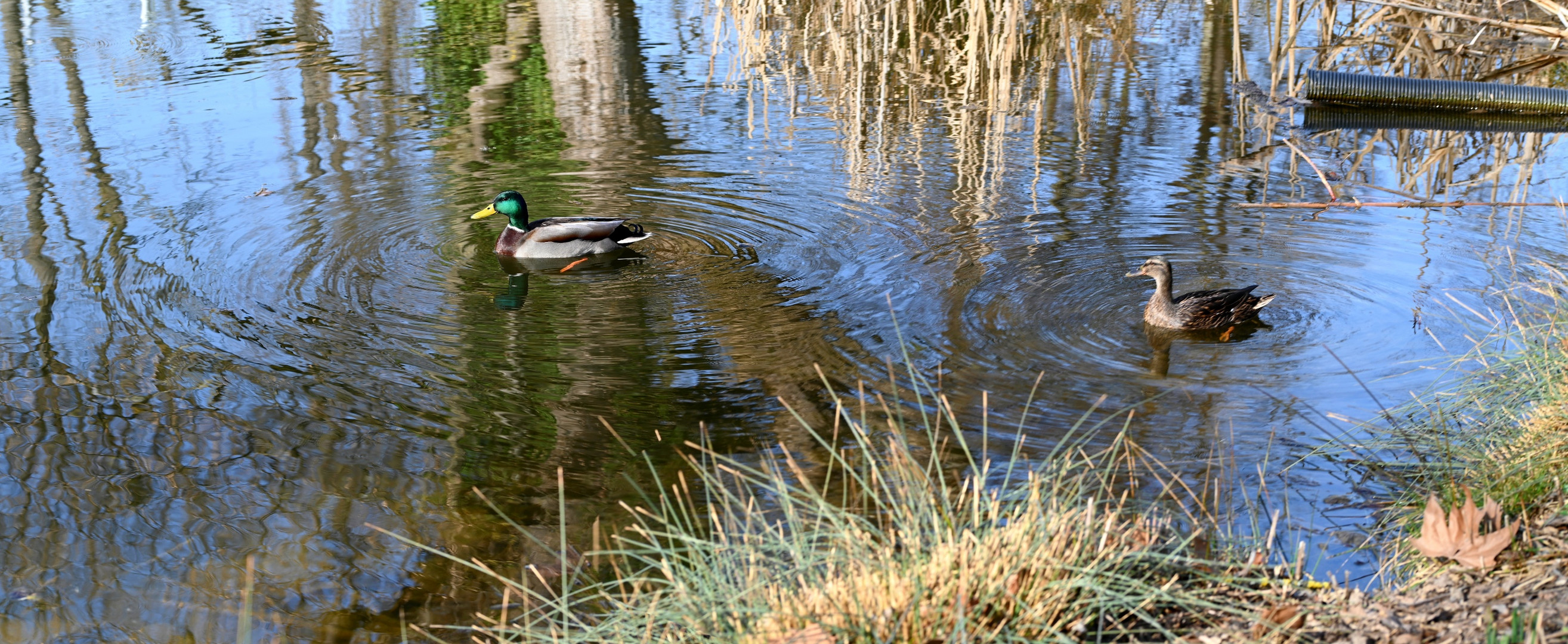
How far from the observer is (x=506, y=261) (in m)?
7.98

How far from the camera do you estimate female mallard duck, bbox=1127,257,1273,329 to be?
6.43 meters

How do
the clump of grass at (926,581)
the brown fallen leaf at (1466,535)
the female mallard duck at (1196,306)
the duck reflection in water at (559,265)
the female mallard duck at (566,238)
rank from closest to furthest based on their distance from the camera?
the clump of grass at (926,581) < the brown fallen leaf at (1466,535) < the female mallard duck at (1196,306) < the duck reflection in water at (559,265) < the female mallard duck at (566,238)

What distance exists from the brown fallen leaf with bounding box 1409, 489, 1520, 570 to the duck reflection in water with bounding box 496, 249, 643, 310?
5.21 meters

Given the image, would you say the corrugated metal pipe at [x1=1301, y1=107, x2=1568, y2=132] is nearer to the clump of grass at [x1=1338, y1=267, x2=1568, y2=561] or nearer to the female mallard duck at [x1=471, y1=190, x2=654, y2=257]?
the clump of grass at [x1=1338, y1=267, x2=1568, y2=561]

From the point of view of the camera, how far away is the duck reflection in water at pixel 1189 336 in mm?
6316

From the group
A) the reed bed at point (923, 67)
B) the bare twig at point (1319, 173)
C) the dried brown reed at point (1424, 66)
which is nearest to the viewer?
the bare twig at point (1319, 173)

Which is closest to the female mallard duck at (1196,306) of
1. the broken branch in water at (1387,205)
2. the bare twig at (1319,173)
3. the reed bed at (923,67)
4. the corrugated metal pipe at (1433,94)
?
the broken branch in water at (1387,205)

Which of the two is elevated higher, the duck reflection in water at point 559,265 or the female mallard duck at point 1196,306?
the duck reflection in water at point 559,265

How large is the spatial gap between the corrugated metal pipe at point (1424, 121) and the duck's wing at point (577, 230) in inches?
248

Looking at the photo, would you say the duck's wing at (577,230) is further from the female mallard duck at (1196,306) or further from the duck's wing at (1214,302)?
the duck's wing at (1214,302)

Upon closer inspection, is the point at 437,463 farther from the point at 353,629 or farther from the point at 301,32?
the point at 301,32

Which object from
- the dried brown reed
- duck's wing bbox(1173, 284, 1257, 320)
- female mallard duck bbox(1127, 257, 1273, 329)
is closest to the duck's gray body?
female mallard duck bbox(1127, 257, 1273, 329)

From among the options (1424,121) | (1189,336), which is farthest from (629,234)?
(1424,121)

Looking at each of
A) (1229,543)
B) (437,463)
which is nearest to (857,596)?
(1229,543)
